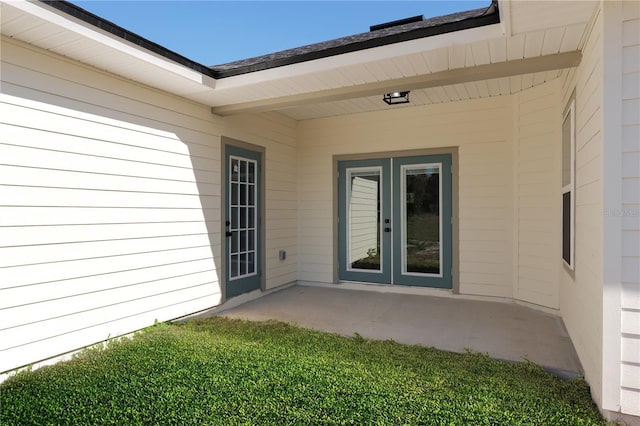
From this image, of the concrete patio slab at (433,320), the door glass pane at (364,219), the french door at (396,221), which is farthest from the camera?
the door glass pane at (364,219)

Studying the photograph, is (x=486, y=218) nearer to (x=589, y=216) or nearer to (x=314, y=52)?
(x=589, y=216)

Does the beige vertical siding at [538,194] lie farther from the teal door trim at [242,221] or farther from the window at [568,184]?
the teal door trim at [242,221]

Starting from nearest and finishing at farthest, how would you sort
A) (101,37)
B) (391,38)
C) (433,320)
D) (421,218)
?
(101,37)
(391,38)
(433,320)
(421,218)

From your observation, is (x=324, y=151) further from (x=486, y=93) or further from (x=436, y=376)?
(x=436, y=376)

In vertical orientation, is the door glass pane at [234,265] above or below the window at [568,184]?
below

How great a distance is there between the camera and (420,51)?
307 centimetres

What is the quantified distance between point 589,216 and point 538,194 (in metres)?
2.14

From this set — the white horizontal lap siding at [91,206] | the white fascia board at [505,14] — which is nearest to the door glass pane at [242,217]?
the white horizontal lap siding at [91,206]

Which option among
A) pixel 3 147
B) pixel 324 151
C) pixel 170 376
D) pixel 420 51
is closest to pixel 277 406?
pixel 170 376

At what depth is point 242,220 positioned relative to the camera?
5.24 m

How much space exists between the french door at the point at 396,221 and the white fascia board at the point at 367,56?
2.60 meters

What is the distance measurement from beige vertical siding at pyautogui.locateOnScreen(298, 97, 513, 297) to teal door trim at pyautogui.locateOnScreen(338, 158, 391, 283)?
178 mm

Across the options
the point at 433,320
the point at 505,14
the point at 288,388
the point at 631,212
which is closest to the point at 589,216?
the point at 631,212

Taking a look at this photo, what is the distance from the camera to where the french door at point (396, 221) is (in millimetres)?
5418
